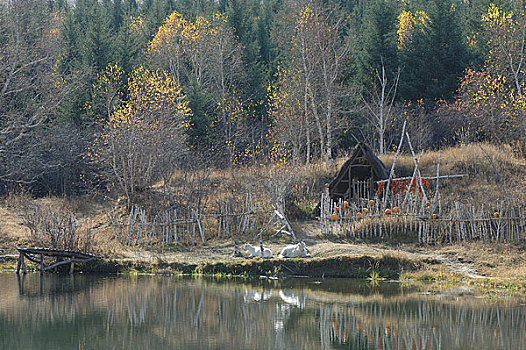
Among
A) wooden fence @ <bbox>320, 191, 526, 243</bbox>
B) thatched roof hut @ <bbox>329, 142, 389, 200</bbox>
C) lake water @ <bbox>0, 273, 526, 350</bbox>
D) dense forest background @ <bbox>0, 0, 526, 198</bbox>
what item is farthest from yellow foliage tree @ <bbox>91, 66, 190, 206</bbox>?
lake water @ <bbox>0, 273, 526, 350</bbox>

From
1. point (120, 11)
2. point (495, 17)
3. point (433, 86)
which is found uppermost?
point (120, 11)

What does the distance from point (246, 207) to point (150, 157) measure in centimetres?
527

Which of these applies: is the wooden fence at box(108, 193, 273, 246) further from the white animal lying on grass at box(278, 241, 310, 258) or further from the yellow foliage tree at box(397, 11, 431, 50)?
the yellow foliage tree at box(397, 11, 431, 50)

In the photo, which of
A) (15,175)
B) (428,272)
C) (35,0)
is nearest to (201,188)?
(428,272)

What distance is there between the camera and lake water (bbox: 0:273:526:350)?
10.6 metres

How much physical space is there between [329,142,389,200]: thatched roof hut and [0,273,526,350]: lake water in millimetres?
7091

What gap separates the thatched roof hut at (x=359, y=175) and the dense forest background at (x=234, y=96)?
153 inches

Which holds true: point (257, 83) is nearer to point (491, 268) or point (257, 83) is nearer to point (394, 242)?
point (394, 242)

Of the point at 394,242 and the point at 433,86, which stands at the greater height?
the point at 433,86

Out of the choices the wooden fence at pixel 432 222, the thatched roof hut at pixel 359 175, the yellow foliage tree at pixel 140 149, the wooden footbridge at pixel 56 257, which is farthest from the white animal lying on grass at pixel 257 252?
the yellow foliage tree at pixel 140 149

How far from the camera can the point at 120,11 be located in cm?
6812

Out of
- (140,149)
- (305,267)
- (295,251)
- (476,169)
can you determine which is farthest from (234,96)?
(305,267)

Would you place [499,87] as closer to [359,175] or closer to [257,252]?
[359,175]

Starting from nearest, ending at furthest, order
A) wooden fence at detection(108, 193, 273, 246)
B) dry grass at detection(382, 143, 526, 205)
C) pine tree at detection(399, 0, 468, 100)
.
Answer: wooden fence at detection(108, 193, 273, 246) → dry grass at detection(382, 143, 526, 205) → pine tree at detection(399, 0, 468, 100)
